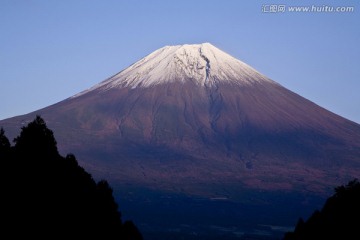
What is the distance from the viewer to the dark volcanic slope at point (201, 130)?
130 meters

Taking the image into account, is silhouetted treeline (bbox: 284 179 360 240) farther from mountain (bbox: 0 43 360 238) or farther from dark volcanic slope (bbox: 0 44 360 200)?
dark volcanic slope (bbox: 0 44 360 200)

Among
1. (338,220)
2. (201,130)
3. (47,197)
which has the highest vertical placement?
(201,130)

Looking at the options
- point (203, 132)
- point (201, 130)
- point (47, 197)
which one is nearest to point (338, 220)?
point (47, 197)

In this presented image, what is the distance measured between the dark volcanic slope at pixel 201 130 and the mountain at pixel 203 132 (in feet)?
0.54

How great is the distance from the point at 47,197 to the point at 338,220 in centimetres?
709

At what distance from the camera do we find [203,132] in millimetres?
152125

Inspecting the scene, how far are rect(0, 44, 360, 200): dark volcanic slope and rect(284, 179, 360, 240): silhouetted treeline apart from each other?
3677 inches

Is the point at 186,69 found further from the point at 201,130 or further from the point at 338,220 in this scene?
the point at 338,220

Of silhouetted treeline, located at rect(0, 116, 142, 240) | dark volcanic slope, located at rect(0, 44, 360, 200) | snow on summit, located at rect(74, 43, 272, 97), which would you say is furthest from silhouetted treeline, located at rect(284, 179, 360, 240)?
snow on summit, located at rect(74, 43, 272, 97)

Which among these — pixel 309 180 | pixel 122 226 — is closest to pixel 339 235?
pixel 122 226

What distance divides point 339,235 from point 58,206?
645cm

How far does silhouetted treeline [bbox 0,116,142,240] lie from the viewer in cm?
1927

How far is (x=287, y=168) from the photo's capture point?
447 feet

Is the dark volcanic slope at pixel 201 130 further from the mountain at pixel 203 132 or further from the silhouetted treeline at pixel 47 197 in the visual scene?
the silhouetted treeline at pixel 47 197
